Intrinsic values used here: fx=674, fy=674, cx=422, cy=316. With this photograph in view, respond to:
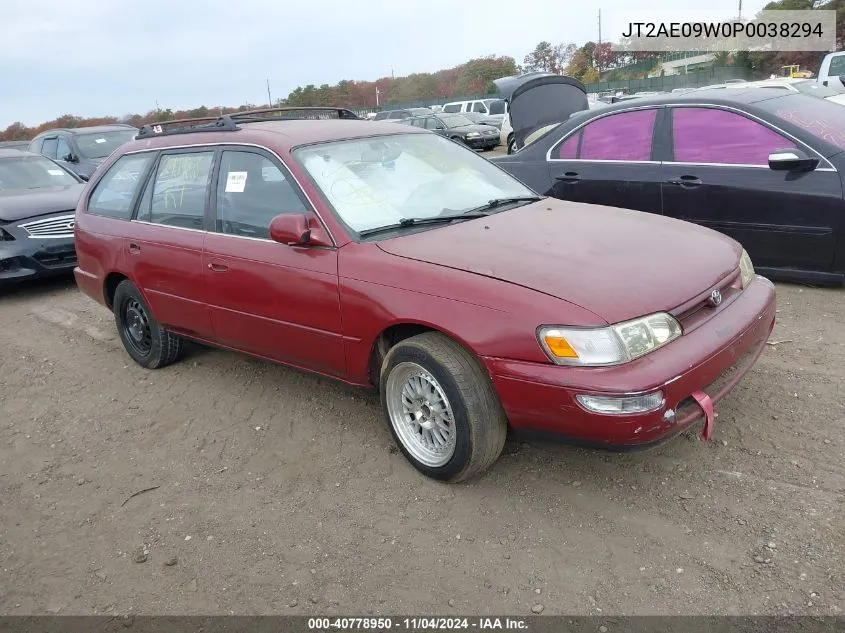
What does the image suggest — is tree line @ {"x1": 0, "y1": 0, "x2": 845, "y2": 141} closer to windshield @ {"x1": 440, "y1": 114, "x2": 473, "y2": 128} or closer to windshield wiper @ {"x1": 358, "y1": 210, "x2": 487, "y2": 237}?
windshield @ {"x1": 440, "y1": 114, "x2": 473, "y2": 128}

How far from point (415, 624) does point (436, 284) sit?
1.36 meters

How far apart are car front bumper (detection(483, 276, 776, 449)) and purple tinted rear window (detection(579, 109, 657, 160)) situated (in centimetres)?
320

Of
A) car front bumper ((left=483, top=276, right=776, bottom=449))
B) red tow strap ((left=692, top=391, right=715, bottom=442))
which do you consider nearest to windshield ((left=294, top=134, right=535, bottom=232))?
car front bumper ((left=483, top=276, right=776, bottom=449))

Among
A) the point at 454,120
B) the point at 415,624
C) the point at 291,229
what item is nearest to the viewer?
the point at 415,624

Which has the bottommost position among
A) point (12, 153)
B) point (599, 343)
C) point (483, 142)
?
point (599, 343)

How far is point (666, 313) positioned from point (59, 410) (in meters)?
3.88

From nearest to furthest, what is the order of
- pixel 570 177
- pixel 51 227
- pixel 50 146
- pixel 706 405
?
pixel 706 405 → pixel 570 177 → pixel 51 227 → pixel 50 146

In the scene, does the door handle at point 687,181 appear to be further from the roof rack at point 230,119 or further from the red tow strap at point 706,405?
the red tow strap at point 706,405

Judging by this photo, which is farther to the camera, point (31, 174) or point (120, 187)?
point (31, 174)

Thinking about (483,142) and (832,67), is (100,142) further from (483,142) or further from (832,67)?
(832,67)

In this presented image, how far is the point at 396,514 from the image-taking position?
304cm

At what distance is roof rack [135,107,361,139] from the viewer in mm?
4320

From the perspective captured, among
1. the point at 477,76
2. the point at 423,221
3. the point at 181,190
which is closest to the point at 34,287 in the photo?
the point at 181,190

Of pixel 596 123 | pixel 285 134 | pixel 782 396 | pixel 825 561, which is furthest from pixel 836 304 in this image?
pixel 285 134
